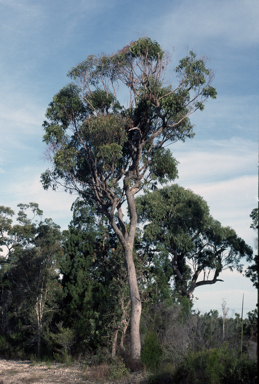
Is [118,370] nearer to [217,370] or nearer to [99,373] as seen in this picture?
[99,373]

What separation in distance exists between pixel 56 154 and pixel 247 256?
17103 millimetres

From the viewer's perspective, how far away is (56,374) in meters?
13.6

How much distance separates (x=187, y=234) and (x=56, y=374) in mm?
14582

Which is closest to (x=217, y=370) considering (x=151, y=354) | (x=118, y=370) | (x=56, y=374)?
(x=151, y=354)

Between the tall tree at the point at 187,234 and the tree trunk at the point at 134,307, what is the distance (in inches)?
433

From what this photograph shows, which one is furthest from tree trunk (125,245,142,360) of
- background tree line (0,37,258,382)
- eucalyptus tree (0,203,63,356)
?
eucalyptus tree (0,203,63,356)

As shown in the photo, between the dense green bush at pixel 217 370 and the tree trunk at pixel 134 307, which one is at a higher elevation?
the tree trunk at pixel 134 307

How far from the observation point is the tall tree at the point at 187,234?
26.1 metres

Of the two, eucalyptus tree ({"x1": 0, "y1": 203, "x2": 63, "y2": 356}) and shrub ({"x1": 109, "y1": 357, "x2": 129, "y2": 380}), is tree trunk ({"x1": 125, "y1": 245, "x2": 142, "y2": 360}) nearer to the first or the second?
shrub ({"x1": 109, "y1": 357, "x2": 129, "y2": 380})

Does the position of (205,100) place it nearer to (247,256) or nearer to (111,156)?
(111,156)

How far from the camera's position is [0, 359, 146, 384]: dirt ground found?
1225cm

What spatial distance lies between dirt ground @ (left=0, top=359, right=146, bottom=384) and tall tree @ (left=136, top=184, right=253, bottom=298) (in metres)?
12.4

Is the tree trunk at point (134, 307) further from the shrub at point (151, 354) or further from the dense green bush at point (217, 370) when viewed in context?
the dense green bush at point (217, 370)

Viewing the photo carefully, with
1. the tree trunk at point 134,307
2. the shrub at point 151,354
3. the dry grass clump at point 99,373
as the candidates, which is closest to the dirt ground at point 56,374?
the dry grass clump at point 99,373
